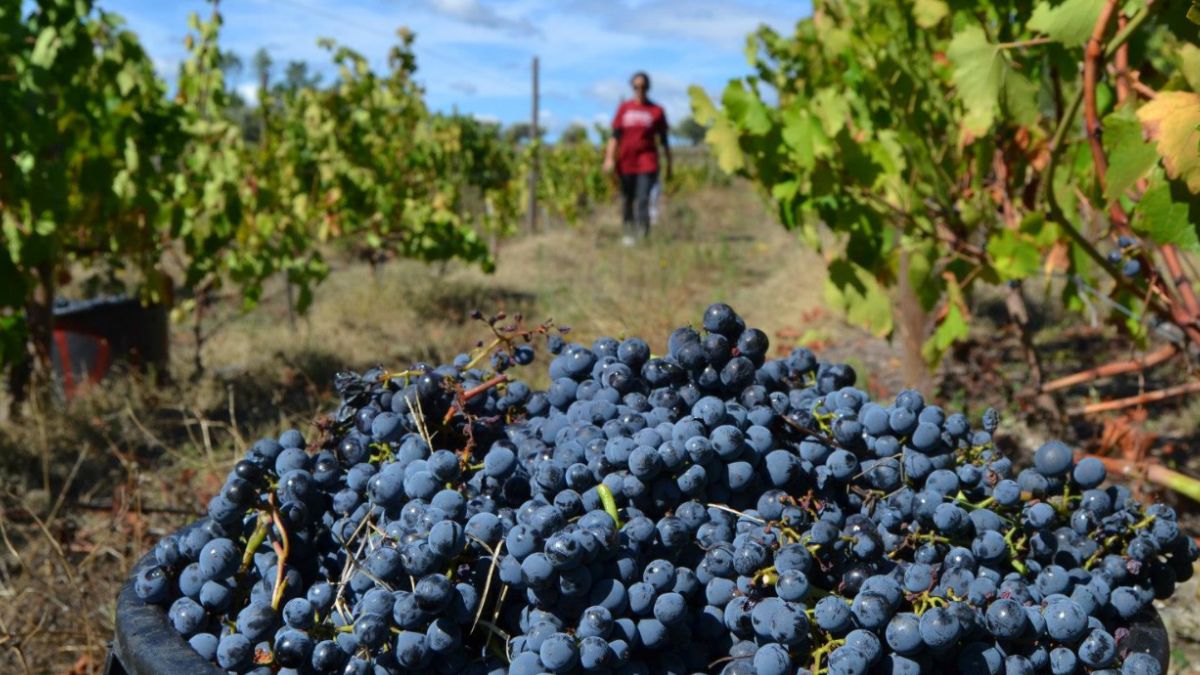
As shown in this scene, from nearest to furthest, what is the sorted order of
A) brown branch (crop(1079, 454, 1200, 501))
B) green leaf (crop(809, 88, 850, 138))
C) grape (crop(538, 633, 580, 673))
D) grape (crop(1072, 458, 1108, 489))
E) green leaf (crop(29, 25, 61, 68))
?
grape (crop(538, 633, 580, 673)) → grape (crop(1072, 458, 1108, 489)) → brown branch (crop(1079, 454, 1200, 501)) → green leaf (crop(809, 88, 850, 138)) → green leaf (crop(29, 25, 61, 68))

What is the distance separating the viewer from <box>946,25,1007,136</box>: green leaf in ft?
6.13

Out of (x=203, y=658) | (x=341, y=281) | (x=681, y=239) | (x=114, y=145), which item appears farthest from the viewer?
(x=681, y=239)

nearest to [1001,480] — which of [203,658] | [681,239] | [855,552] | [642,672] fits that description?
[855,552]

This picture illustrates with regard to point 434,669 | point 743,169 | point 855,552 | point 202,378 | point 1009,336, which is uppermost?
point 743,169

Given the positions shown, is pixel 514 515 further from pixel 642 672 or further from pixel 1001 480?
pixel 1001 480

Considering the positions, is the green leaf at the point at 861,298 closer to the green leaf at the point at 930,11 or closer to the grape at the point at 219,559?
the green leaf at the point at 930,11

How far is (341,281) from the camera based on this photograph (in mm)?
9617

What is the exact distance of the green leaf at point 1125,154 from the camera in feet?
4.91

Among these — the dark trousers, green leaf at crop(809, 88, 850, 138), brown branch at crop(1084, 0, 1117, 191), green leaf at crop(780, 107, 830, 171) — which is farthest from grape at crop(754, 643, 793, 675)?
the dark trousers

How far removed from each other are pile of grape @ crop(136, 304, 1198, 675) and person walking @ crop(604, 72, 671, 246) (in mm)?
8516

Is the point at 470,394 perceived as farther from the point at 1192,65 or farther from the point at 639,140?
the point at 639,140

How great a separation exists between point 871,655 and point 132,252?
4.61 m

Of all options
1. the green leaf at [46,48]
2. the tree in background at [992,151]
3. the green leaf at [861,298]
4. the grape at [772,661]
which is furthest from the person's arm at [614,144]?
the grape at [772,661]

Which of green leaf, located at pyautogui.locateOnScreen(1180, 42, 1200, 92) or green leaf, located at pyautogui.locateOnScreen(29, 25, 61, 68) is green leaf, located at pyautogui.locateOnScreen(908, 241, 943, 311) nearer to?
green leaf, located at pyautogui.locateOnScreen(1180, 42, 1200, 92)
